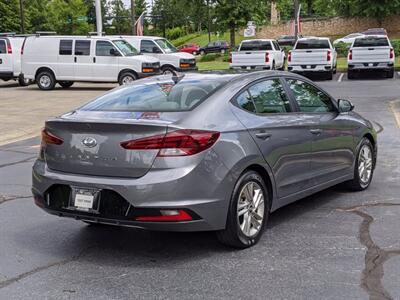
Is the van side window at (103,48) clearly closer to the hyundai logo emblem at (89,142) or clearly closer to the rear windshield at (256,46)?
the rear windshield at (256,46)

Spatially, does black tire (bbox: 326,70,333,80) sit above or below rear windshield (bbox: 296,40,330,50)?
below

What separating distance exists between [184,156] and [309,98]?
2.27m

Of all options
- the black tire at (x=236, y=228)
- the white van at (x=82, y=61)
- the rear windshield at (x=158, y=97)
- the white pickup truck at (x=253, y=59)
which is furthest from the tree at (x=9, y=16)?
the black tire at (x=236, y=228)

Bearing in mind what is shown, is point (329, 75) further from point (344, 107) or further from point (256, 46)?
point (344, 107)

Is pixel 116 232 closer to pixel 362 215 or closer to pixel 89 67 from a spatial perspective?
pixel 362 215

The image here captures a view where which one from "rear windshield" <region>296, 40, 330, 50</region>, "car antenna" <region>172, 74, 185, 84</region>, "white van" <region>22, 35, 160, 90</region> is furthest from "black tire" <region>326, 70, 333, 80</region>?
"car antenna" <region>172, 74, 185, 84</region>

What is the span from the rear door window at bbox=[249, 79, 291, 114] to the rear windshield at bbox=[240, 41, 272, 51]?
74.0 ft

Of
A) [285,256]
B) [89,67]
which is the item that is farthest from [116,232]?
[89,67]

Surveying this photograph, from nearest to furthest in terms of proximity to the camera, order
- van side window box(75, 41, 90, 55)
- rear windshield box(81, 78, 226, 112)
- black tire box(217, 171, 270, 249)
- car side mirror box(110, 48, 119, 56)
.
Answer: black tire box(217, 171, 270, 249), rear windshield box(81, 78, 226, 112), car side mirror box(110, 48, 119, 56), van side window box(75, 41, 90, 55)

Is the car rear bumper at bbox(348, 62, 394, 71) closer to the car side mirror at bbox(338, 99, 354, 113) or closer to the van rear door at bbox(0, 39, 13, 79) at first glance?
the van rear door at bbox(0, 39, 13, 79)

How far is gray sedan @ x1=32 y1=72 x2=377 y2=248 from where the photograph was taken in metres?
4.64

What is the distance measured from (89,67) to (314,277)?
20.4 metres

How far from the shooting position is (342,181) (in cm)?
676

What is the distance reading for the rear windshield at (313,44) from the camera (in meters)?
26.9
